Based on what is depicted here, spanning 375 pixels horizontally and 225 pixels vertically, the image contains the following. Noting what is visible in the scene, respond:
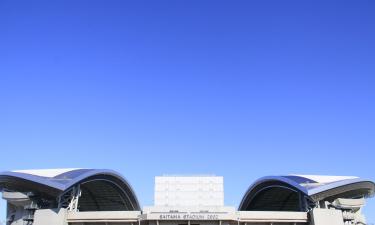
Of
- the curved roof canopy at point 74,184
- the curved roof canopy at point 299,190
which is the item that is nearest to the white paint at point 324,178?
the curved roof canopy at point 299,190

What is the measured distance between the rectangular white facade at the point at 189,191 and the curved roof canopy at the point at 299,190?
35.0 feet

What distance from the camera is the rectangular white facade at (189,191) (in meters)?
53.2

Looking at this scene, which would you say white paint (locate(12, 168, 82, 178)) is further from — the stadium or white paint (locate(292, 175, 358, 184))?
white paint (locate(292, 175, 358, 184))

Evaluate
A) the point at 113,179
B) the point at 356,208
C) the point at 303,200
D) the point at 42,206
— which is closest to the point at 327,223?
the point at 303,200

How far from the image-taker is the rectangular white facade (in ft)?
175

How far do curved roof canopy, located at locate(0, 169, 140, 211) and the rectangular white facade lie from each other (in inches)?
359

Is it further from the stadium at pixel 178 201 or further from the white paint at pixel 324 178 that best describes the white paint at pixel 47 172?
Answer: the white paint at pixel 324 178

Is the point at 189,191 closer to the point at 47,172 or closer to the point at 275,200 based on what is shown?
the point at 47,172

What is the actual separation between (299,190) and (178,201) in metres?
16.4

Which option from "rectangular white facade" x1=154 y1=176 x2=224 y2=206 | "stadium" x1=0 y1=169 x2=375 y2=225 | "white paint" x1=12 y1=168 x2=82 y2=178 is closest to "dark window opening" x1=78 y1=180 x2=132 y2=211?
"stadium" x1=0 y1=169 x2=375 y2=225

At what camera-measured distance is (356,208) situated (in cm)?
5609

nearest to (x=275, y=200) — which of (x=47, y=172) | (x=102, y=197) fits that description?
(x=102, y=197)

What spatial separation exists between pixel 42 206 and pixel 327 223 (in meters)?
36.5

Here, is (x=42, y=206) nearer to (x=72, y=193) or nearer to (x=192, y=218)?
(x=72, y=193)
